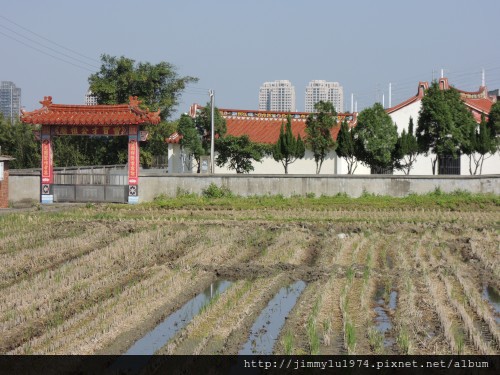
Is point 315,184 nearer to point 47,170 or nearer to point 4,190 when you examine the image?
point 47,170

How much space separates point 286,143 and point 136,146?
886 cm

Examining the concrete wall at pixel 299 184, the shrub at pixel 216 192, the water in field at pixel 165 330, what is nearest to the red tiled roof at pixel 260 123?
the concrete wall at pixel 299 184

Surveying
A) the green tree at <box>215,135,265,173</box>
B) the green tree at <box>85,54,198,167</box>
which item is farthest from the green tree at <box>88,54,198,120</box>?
the green tree at <box>215,135,265,173</box>

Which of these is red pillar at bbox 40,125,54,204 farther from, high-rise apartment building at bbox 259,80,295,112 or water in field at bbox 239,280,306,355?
high-rise apartment building at bbox 259,80,295,112

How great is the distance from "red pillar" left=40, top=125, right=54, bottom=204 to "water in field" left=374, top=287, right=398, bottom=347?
15119 mm

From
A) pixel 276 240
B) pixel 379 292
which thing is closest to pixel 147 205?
pixel 276 240

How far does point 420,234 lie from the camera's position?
16953 millimetres

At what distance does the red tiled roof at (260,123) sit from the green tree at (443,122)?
5.65 meters

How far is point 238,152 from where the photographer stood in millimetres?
30375

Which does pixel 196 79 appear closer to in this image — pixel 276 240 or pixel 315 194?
pixel 315 194

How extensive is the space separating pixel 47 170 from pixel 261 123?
551 inches

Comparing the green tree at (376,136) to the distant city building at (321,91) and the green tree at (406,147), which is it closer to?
the green tree at (406,147)

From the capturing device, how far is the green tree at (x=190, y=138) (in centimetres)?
3072

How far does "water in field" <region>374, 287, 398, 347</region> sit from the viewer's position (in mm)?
8006
